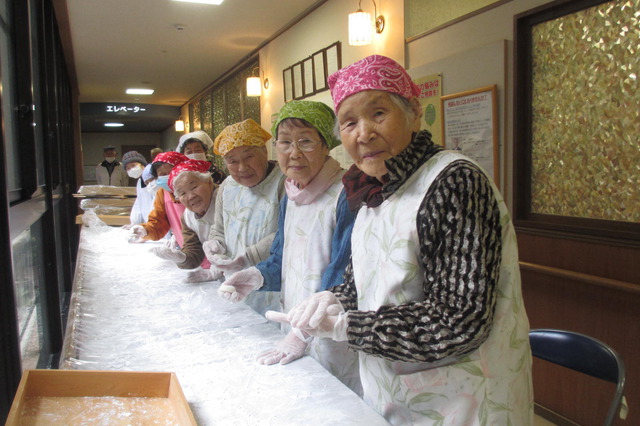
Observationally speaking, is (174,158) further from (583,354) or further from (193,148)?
(583,354)

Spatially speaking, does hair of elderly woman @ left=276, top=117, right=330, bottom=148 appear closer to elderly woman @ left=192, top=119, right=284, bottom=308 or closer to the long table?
elderly woman @ left=192, top=119, right=284, bottom=308

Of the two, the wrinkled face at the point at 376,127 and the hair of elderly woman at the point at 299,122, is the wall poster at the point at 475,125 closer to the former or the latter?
the hair of elderly woman at the point at 299,122

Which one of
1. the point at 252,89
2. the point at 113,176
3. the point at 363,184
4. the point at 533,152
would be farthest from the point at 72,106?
the point at 363,184

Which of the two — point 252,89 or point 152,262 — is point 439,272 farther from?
point 252,89

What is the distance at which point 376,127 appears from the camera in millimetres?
1090

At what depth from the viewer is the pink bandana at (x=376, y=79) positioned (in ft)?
3.53

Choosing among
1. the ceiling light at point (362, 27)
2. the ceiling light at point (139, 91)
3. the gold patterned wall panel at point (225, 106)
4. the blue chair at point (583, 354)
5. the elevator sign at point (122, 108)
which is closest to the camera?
the blue chair at point (583, 354)

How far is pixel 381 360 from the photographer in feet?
3.61

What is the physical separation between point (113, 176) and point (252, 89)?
5.04 metres

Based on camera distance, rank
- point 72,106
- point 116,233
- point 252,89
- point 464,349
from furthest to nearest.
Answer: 1. point 72,106
2. point 252,89
3. point 116,233
4. point 464,349

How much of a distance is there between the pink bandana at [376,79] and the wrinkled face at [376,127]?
0.05 ft

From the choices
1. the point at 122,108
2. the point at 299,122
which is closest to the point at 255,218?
the point at 299,122

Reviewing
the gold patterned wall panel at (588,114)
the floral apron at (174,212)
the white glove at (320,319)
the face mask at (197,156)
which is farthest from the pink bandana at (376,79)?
the face mask at (197,156)

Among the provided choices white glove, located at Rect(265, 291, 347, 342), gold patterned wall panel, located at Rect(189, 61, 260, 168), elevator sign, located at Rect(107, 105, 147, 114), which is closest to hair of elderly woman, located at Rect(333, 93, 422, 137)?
white glove, located at Rect(265, 291, 347, 342)
